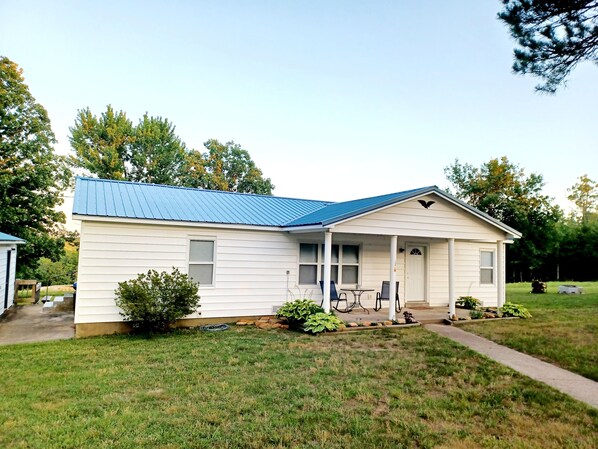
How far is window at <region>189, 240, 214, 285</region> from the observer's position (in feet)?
32.4

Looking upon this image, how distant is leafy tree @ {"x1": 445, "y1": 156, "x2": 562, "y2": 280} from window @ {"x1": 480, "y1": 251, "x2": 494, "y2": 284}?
1995 cm

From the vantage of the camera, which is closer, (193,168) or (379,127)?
(379,127)

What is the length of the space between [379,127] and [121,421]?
1610cm

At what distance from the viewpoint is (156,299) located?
8664 mm

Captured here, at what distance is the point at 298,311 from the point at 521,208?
94.2 ft

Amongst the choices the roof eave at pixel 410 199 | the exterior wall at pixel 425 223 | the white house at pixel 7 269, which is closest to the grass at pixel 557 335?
the exterior wall at pixel 425 223

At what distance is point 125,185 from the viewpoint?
37.5ft

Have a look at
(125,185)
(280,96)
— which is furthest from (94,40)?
(280,96)

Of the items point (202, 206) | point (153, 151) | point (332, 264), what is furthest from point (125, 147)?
point (332, 264)

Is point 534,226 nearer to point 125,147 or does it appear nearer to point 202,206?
point 202,206

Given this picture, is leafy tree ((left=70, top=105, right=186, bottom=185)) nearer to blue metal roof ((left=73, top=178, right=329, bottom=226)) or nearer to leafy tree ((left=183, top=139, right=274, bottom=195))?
leafy tree ((left=183, top=139, right=274, bottom=195))

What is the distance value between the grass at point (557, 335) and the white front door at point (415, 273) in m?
2.84

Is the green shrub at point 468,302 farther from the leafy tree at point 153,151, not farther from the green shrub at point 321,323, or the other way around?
the leafy tree at point 153,151

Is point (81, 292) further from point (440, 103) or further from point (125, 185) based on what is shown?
point (440, 103)
